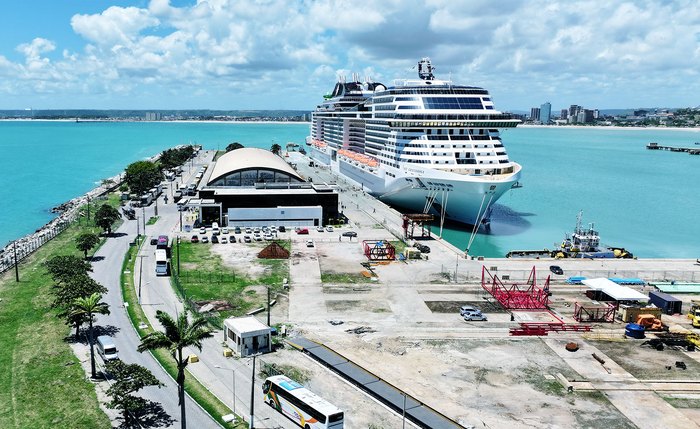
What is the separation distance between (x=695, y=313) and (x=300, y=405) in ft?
122

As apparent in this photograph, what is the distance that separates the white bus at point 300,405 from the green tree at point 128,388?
21.0ft

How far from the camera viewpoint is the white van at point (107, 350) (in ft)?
116

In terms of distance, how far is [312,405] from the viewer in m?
27.8

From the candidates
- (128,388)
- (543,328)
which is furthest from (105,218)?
(543,328)

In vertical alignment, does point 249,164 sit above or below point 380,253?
above

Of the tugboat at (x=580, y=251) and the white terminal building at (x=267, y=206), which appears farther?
the white terminal building at (x=267, y=206)

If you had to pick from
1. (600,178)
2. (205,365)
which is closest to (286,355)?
(205,365)

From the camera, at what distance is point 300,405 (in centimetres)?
2833

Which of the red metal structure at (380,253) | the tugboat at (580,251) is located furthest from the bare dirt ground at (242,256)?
the tugboat at (580,251)

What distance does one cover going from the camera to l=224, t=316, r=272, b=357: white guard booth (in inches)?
1462

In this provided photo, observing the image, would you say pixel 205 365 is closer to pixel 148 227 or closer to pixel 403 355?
pixel 403 355

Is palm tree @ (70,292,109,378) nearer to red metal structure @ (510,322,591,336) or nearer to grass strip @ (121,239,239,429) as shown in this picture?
grass strip @ (121,239,239,429)

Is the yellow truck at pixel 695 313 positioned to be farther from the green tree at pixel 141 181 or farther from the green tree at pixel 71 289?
the green tree at pixel 141 181

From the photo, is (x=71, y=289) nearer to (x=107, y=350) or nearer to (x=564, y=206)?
(x=107, y=350)
